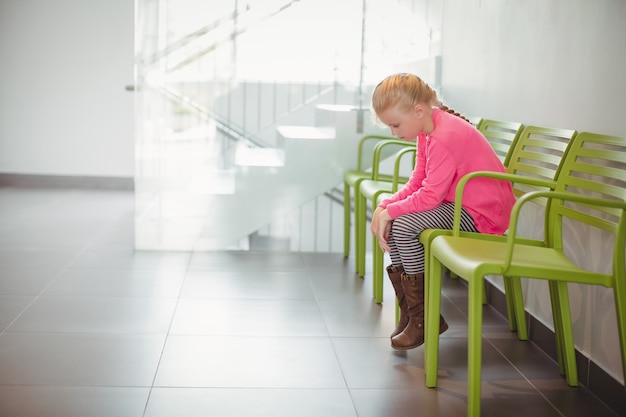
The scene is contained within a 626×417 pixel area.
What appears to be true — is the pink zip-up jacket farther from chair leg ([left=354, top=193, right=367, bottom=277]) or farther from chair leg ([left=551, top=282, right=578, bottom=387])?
chair leg ([left=354, top=193, right=367, bottom=277])

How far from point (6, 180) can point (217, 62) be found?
139 inches


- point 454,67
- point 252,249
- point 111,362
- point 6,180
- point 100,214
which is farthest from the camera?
point 6,180

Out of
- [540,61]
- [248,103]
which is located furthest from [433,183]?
[248,103]

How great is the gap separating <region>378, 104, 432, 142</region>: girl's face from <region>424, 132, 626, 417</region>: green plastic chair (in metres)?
0.28

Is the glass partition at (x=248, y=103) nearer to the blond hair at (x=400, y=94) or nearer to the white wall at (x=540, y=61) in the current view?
the white wall at (x=540, y=61)

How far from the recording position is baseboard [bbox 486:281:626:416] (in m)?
2.51

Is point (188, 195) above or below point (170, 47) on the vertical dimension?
below

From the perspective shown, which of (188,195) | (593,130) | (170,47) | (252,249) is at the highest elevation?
(170,47)

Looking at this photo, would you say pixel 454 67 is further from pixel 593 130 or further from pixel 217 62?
pixel 593 130

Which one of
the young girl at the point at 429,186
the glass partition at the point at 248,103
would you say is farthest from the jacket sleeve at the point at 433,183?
the glass partition at the point at 248,103

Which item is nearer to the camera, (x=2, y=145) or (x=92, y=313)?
(x=92, y=313)

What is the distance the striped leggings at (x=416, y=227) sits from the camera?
9.41ft

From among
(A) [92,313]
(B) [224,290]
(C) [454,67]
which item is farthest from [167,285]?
(C) [454,67]

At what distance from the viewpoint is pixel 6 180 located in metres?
7.53
